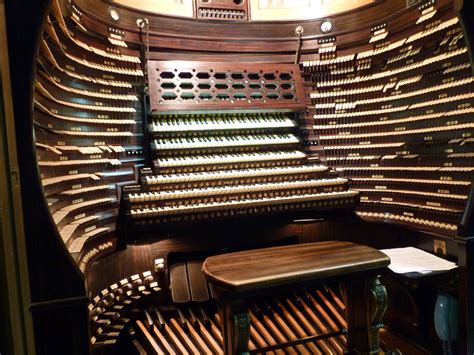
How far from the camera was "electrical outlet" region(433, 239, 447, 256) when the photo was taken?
95.2 inches

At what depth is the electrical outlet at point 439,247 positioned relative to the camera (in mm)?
2418

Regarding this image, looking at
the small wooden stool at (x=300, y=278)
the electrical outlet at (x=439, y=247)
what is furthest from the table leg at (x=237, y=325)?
the electrical outlet at (x=439, y=247)

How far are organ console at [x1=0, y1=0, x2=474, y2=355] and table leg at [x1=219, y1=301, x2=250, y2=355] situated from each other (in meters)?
0.01

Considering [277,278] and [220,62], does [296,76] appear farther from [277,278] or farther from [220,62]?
[277,278]

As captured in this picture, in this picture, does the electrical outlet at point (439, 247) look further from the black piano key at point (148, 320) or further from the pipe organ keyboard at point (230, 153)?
the black piano key at point (148, 320)

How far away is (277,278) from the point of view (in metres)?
1.81

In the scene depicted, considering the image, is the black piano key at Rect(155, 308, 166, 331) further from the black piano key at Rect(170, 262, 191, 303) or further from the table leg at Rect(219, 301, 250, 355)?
the table leg at Rect(219, 301, 250, 355)

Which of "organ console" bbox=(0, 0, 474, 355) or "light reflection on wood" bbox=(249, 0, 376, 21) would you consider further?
"light reflection on wood" bbox=(249, 0, 376, 21)

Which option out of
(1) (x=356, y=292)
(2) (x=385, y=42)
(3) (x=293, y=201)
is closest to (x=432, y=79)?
(2) (x=385, y=42)

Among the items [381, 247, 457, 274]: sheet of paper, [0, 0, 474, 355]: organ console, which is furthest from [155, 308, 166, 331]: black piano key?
[381, 247, 457, 274]: sheet of paper

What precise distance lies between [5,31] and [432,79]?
2506 mm

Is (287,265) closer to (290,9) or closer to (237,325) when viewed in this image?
(237,325)

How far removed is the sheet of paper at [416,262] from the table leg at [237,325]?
98 cm

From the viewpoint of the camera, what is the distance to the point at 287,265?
6.39ft
